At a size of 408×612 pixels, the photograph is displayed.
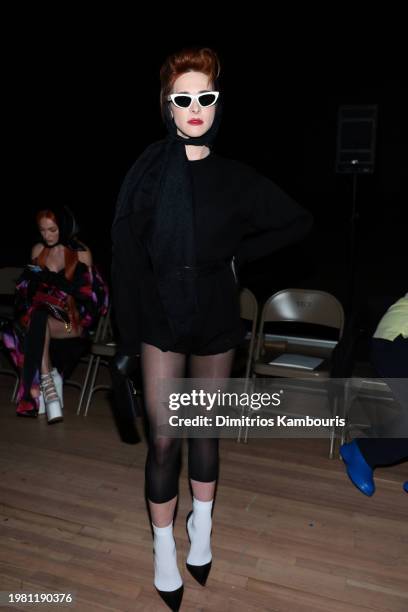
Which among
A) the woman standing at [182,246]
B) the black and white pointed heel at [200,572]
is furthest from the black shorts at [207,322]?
the black and white pointed heel at [200,572]

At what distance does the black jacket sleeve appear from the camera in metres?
1.81

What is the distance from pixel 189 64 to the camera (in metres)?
1.68

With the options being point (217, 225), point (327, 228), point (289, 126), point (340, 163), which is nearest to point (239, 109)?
point (289, 126)

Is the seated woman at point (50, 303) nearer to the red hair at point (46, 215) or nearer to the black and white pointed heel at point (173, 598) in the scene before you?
the red hair at point (46, 215)

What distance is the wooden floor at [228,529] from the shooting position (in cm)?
201

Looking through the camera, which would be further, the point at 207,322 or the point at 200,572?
the point at 200,572

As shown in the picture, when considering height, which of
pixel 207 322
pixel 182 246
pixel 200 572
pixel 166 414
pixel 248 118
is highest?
pixel 182 246

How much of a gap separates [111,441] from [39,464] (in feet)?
1.39

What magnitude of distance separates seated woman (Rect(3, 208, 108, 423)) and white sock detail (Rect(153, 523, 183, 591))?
A: 166 cm

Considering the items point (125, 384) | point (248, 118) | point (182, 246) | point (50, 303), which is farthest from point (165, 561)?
point (248, 118)

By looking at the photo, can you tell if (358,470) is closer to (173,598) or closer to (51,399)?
(173,598)

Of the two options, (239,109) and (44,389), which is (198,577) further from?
(239,109)

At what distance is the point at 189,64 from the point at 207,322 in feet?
2.56

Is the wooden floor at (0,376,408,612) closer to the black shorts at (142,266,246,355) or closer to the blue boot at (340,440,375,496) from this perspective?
the blue boot at (340,440,375,496)
